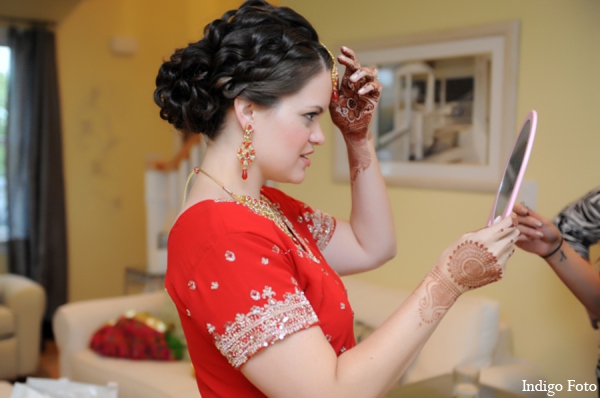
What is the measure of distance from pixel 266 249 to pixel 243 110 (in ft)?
0.82

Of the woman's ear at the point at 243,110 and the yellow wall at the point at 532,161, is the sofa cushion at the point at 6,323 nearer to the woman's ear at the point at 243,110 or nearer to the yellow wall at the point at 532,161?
the yellow wall at the point at 532,161

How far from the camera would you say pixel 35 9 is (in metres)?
4.88

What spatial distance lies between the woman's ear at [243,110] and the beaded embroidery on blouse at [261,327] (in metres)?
0.30

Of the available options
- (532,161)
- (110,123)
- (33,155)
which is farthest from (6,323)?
(532,161)

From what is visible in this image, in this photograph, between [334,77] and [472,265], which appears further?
[334,77]

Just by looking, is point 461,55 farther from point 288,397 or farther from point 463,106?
point 288,397

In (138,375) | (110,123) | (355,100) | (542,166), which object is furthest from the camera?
(110,123)

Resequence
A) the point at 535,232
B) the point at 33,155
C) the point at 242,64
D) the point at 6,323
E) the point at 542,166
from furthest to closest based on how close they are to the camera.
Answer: the point at 33,155, the point at 6,323, the point at 542,166, the point at 535,232, the point at 242,64

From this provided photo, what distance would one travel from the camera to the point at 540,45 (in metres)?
2.38

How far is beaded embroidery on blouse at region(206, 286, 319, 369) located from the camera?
98 centimetres

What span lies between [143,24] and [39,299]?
8.16ft

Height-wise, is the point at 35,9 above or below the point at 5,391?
above

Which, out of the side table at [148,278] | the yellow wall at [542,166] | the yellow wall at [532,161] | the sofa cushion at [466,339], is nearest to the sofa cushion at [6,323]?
the side table at [148,278]

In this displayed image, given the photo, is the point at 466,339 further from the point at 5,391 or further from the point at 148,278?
the point at 148,278
